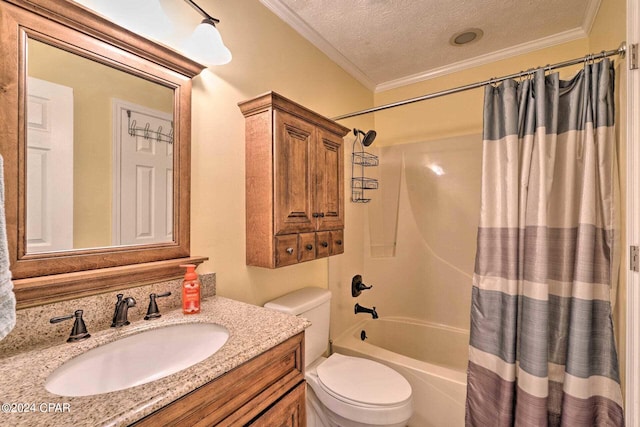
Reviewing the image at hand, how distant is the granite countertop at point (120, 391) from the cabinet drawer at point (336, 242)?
2.33 ft

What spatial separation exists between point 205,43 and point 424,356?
2.62 meters

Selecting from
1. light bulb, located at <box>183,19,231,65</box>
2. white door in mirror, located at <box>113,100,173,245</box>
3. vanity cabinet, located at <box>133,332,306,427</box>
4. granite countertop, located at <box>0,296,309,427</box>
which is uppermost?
light bulb, located at <box>183,19,231,65</box>

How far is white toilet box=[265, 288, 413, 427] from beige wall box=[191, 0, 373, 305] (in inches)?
8.2

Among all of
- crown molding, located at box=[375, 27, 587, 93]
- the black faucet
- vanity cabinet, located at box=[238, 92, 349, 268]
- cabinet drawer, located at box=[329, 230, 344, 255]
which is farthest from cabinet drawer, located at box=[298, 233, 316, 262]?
crown molding, located at box=[375, 27, 587, 93]

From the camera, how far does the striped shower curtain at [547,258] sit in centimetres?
119

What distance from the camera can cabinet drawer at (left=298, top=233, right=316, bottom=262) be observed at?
4.91 ft

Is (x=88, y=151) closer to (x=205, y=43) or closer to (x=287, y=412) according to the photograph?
(x=205, y=43)

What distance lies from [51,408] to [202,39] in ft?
4.15

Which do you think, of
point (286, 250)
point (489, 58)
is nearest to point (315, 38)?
point (489, 58)

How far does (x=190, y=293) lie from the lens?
42.3 inches

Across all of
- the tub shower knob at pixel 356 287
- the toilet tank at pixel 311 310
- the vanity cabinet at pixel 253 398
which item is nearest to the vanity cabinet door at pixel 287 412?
the vanity cabinet at pixel 253 398

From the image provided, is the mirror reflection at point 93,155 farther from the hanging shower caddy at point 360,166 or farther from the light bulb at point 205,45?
the hanging shower caddy at point 360,166

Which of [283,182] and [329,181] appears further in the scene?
[329,181]

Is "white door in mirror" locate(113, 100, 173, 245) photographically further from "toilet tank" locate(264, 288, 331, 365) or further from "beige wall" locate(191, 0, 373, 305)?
"toilet tank" locate(264, 288, 331, 365)
